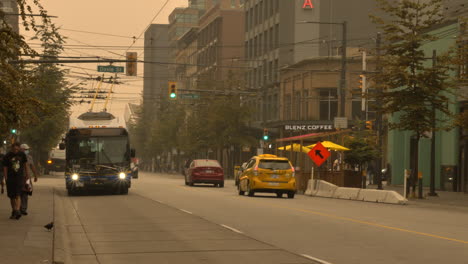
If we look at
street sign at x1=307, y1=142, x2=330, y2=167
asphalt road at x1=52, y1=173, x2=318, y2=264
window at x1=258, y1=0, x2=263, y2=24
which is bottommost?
asphalt road at x1=52, y1=173, x2=318, y2=264

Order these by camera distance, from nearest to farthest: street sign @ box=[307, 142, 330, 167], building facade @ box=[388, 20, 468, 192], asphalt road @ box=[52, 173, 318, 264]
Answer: asphalt road @ box=[52, 173, 318, 264], street sign @ box=[307, 142, 330, 167], building facade @ box=[388, 20, 468, 192]

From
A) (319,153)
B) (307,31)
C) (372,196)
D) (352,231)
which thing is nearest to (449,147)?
(319,153)

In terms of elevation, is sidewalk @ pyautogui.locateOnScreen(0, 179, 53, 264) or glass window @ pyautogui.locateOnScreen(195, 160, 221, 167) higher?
glass window @ pyautogui.locateOnScreen(195, 160, 221, 167)

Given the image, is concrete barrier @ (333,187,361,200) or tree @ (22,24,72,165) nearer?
concrete barrier @ (333,187,361,200)

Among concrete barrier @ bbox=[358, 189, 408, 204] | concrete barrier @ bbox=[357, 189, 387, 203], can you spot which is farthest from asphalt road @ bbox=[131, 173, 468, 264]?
concrete barrier @ bbox=[357, 189, 387, 203]

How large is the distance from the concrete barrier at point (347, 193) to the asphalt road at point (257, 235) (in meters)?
9.52

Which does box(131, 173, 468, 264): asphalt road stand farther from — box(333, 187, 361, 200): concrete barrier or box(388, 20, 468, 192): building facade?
box(388, 20, 468, 192): building facade

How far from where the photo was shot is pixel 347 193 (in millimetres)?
37938

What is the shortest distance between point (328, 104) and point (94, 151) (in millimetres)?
43221

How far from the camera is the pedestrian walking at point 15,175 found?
21031mm

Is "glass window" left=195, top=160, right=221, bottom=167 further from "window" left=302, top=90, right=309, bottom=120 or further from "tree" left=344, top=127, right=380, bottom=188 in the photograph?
"window" left=302, top=90, right=309, bottom=120

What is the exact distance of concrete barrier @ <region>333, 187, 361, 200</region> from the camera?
37.1 meters

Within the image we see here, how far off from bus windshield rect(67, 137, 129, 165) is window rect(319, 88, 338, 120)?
41.7 metres

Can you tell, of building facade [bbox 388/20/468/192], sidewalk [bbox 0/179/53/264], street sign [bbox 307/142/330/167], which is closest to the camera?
sidewalk [bbox 0/179/53/264]
